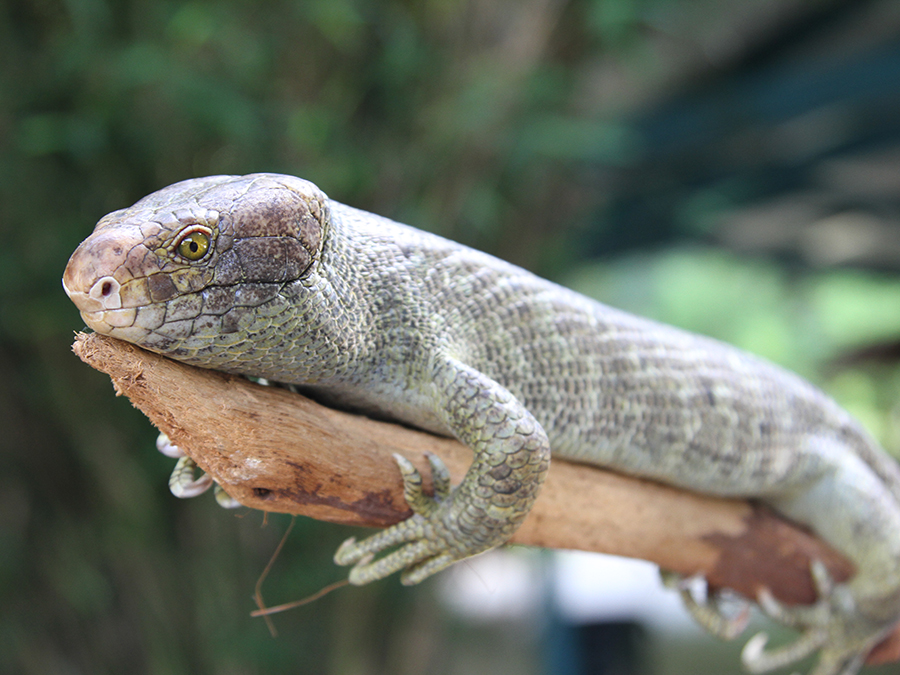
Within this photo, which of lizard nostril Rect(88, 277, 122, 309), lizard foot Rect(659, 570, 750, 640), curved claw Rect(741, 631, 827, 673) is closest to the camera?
lizard nostril Rect(88, 277, 122, 309)

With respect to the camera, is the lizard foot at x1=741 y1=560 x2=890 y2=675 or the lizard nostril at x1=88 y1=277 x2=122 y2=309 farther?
the lizard foot at x1=741 y1=560 x2=890 y2=675

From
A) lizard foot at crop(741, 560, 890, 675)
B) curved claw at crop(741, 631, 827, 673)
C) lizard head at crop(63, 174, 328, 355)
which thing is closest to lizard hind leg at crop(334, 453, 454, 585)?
lizard head at crop(63, 174, 328, 355)

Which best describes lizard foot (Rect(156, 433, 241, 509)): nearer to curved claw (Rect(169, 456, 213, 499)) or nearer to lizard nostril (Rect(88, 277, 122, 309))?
curved claw (Rect(169, 456, 213, 499))

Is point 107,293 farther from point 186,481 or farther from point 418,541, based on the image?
point 418,541

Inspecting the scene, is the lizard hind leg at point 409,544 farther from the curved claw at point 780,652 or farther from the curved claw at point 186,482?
the curved claw at point 780,652

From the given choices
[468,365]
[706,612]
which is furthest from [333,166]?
[706,612]

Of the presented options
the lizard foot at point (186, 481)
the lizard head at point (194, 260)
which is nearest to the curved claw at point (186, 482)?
the lizard foot at point (186, 481)
